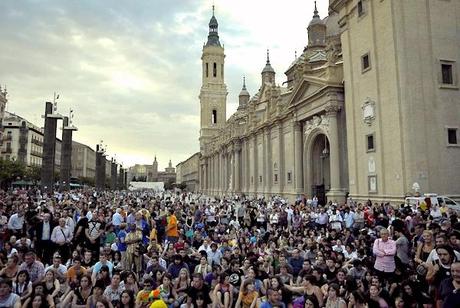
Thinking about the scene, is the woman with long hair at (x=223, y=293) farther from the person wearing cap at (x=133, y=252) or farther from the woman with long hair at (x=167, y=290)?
the person wearing cap at (x=133, y=252)

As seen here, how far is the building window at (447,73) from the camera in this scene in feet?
69.9

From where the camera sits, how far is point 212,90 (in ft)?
315

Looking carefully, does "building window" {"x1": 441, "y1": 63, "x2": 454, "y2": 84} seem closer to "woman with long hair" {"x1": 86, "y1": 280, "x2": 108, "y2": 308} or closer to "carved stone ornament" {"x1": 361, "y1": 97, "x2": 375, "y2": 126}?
"carved stone ornament" {"x1": 361, "y1": 97, "x2": 375, "y2": 126}

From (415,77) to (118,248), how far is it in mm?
17139

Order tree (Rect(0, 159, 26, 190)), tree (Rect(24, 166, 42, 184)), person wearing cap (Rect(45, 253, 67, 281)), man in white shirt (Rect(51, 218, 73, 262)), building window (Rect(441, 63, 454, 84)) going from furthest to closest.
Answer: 1. tree (Rect(24, 166, 42, 184))
2. tree (Rect(0, 159, 26, 190))
3. building window (Rect(441, 63, 454, 84))
4. man in white shirt (Rect(51, 218, 73, 262))
5. person wearing cap (Rect(45, 253, 67, 281))

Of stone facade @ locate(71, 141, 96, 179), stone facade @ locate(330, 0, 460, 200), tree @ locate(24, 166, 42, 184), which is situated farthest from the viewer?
stone facade @ locate(71, 141, 96, 179)

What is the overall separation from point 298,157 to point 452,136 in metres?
14.9

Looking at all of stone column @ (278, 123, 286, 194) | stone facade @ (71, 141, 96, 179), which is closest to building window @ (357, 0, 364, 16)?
stone column @ (278, 123, 286, 194)

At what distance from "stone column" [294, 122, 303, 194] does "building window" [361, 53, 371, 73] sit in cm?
1098

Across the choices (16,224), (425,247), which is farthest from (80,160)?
(425,247)

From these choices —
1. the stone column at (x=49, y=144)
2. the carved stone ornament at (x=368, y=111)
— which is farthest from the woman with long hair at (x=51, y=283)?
the stone column at (x=49, y=144)

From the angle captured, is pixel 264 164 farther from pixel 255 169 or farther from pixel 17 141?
pixel 17 141

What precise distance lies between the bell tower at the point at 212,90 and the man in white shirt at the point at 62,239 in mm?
82424

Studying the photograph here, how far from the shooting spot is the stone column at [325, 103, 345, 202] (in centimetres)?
2664
